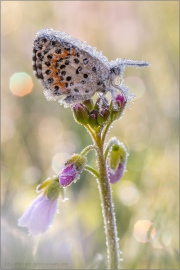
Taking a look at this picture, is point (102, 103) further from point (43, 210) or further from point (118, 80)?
point (43, 210)

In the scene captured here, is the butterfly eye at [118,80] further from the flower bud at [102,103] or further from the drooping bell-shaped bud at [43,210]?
the drooping bell-shaped bud at [43,210]

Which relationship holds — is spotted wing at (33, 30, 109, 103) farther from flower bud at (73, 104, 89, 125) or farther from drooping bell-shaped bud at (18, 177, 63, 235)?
drooping bell-shaped bud at (18, 177, 63, 235)

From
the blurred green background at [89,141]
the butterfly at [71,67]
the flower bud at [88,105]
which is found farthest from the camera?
the blurred green background at [89,141]

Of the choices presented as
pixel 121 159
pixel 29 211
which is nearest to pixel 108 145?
pixel 121 159

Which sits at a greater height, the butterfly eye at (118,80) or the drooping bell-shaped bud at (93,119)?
the butterfly eye at (118,80)

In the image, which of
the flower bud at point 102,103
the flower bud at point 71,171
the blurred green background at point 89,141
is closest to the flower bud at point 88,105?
the flower bud at point 102,103

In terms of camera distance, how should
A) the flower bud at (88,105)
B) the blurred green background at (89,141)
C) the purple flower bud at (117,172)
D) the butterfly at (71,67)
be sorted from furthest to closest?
1. the blurred green background at (89,141)
2. the purple flower bud at (117,172)
3. the flower bud at (88,105)
4. the butterfly at (71,67)
